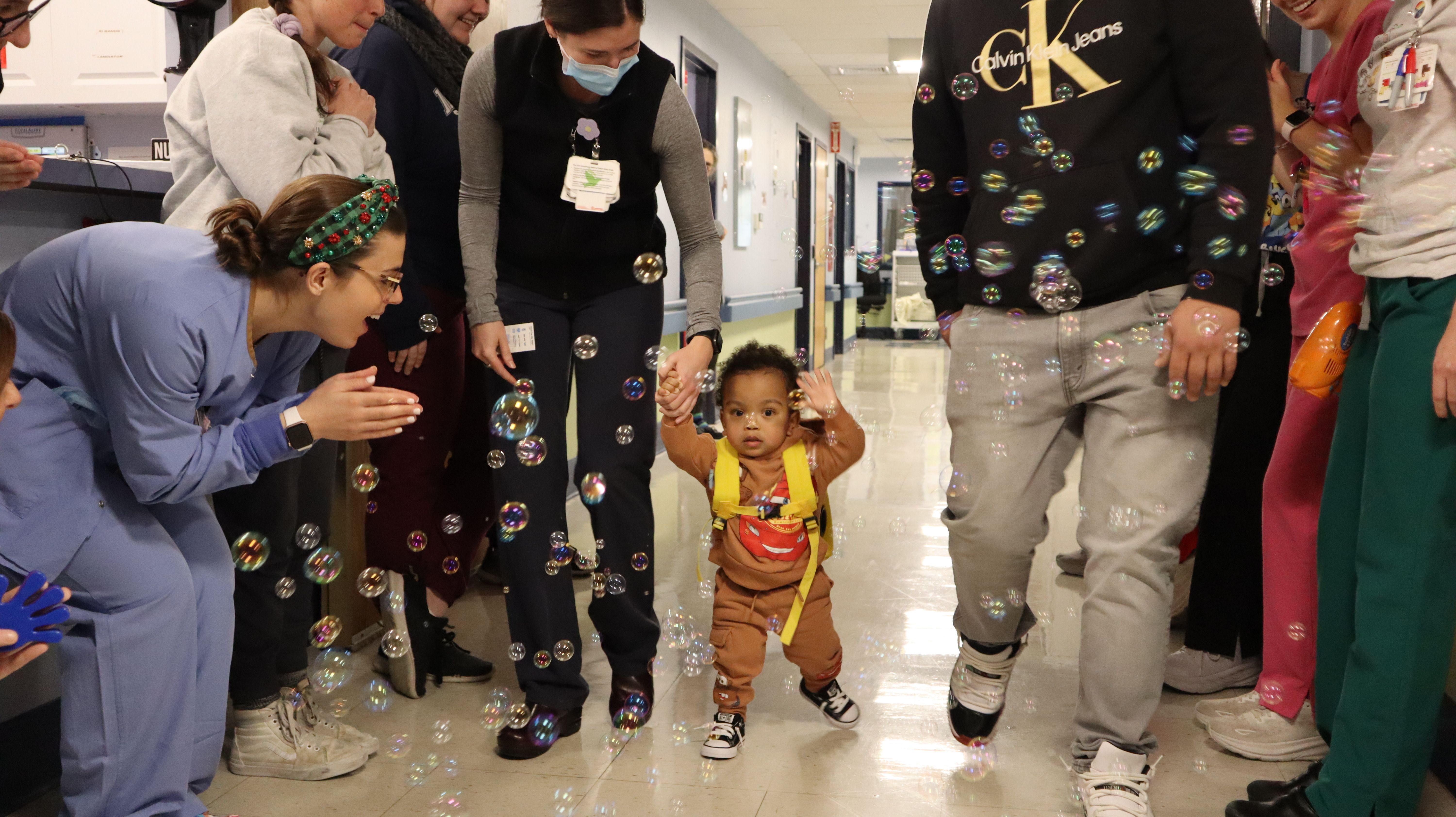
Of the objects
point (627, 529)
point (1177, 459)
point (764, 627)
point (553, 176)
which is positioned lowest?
point (764, 627)

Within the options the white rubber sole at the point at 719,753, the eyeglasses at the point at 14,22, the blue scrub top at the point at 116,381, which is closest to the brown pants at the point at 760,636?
the white rubber sole at the point at 719,753

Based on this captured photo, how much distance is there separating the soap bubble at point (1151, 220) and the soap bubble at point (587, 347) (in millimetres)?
1030

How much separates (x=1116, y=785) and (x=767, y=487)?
33.9 inches

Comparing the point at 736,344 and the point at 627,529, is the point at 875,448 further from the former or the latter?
the point at 627,529

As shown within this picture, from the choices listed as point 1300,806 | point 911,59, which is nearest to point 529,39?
point 1300,806

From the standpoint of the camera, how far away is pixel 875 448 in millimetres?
5691

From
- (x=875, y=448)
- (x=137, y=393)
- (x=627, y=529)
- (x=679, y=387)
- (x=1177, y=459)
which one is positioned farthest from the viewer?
(x=875, y=448)

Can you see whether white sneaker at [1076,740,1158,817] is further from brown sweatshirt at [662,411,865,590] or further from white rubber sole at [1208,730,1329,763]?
brown sweatshirt at [662,411,865,590]

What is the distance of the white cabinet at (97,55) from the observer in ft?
15.1

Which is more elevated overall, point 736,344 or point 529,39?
point 529,39

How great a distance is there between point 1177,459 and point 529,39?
1397mm

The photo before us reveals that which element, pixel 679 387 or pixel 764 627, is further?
pixel 764 627

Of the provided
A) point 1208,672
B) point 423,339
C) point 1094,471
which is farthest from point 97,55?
point 1208,672

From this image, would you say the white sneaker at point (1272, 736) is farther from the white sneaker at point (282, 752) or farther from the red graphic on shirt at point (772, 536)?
the white sneaker at point (282, 752)
